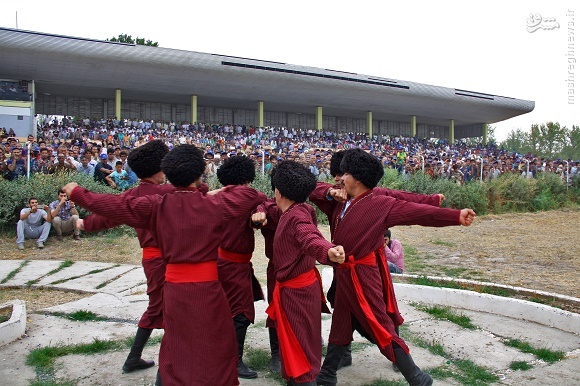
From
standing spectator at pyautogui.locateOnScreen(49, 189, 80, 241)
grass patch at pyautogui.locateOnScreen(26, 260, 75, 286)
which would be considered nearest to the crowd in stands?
standing spectator at pyautogui.locateOnScreen(49, 189, 80, 241)

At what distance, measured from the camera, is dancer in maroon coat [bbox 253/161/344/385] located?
3209 millimetres

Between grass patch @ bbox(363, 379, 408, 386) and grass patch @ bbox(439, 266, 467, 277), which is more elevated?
grass patch @ bbox(439, 266, 467, 277)

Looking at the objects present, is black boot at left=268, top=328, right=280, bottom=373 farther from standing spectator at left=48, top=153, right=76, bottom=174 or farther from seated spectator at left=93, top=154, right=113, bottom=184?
standing spectator at left=48, top=153, right=76, bottom=174

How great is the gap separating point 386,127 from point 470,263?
38.1 m

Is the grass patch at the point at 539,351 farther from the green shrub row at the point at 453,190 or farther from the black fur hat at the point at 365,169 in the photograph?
the green shrub row at the point at 453,190

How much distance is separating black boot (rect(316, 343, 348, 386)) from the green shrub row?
26.2 feet

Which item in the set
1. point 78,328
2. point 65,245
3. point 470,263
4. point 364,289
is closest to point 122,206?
point 364,289

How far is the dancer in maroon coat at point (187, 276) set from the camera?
309cm

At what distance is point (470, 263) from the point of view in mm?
8422

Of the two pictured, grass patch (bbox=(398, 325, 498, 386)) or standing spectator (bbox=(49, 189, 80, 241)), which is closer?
grass patch (bbox=(398, 325, 498, 386))

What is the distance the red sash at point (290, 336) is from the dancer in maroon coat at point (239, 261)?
17.1 inches

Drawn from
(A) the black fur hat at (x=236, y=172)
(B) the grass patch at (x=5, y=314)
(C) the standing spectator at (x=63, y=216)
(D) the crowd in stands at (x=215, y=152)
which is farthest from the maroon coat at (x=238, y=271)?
(D) the crowd in stands at (x=215, y=152)

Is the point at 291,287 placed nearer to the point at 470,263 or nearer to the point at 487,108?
the point at 470,263

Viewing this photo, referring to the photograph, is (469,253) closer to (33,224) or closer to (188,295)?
(188,295)
